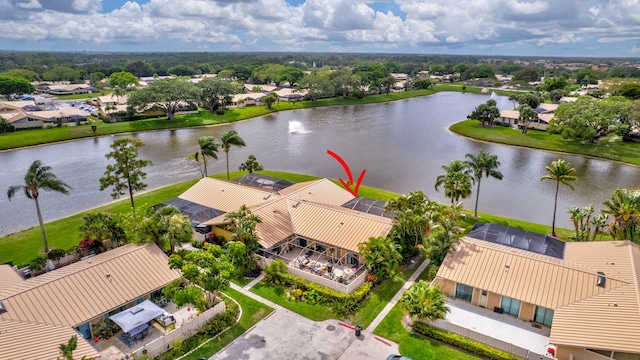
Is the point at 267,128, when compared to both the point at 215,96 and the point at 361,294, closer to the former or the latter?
the point at 215,96

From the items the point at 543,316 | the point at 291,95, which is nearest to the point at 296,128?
the point at 291,95

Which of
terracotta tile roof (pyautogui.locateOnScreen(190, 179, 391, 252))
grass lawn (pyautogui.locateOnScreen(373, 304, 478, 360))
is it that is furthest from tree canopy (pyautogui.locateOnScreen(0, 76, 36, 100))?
grass lawn (pyautogui.locateOnScreen(373, 304, 478, 360))

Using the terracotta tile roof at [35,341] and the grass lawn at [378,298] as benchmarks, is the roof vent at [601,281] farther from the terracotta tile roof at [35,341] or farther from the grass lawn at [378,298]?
the terracotta tile roof at [35,341]

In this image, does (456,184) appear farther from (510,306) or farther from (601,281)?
(601,281)

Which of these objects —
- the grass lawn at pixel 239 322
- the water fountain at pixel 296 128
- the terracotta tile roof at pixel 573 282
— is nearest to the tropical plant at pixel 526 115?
the water fountain at pixel 296 128

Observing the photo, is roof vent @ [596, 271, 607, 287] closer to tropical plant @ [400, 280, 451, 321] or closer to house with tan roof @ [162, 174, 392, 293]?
tropical plant @ [400, 280, 451, 321]

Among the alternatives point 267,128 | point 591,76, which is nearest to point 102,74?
point 267,128
